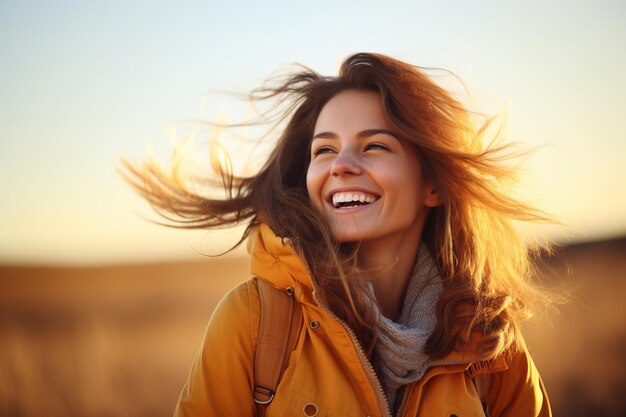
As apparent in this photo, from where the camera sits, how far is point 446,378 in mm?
2842

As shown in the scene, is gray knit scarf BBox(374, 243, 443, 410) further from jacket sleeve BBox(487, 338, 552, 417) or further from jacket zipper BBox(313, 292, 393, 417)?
jacket sleeve BBox(487, 338, 552, 417)

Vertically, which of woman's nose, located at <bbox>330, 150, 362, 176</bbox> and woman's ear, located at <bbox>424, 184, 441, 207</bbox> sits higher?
woman's nose, located at <bbox>330, 150, 362, 176</bbox>

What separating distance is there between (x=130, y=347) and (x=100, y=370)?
85 cm

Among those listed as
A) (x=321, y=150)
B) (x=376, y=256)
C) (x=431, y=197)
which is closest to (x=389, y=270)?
(x=376, y=256)

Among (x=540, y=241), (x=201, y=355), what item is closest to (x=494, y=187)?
(x=540, y=241)

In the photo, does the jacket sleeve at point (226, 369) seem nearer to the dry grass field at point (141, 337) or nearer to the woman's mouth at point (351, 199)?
the woman's mouth at point (351, 199)

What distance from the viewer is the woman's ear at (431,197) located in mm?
3311

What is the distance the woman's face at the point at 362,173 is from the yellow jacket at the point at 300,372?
0.34m

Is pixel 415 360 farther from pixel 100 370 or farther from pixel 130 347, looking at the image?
pixel 130 347

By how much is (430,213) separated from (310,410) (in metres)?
1.40

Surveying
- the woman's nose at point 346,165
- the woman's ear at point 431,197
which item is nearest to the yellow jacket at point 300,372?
the woman's nose at point 346,165

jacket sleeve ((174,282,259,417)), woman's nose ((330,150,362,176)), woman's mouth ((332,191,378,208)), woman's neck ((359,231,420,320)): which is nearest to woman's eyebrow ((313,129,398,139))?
woman's nose ((330,150,362,176))

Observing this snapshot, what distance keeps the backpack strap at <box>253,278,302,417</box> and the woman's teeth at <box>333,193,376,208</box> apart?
49 cm

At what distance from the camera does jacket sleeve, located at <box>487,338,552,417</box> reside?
3102mm
